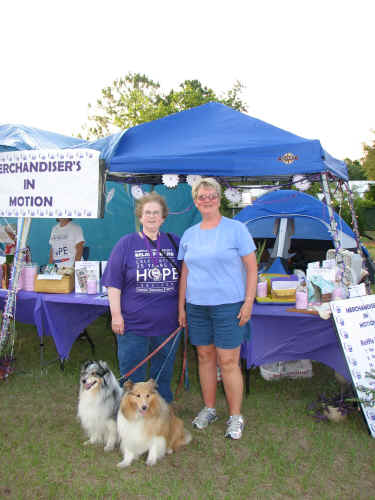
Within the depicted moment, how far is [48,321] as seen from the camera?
3.46 meters

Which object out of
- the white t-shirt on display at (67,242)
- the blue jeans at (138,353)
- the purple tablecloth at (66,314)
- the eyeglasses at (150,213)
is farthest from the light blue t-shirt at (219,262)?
the white t-shirt on display at (67,242)

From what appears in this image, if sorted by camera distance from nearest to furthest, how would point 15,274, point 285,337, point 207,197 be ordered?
point 207,197 → point 285,337 → point 15,274

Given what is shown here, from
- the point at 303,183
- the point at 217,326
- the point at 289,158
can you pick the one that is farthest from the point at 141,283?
the point at 303,183

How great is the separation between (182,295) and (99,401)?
0.82 metres

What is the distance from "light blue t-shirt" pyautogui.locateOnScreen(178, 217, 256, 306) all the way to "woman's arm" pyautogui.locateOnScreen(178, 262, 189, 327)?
0.12m

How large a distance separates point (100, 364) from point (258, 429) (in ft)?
3.97

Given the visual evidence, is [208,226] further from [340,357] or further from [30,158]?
[30,158]

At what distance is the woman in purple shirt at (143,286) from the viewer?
240 centimetres

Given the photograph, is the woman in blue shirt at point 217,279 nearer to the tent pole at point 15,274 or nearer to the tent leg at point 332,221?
the tent leg at point 332,221

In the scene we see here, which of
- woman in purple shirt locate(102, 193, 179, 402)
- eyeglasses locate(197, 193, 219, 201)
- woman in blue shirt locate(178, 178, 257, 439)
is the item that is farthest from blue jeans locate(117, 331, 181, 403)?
eyeglasses locate(197, 193, 219, 201)

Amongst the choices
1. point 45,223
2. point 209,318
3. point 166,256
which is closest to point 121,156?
point 166,256

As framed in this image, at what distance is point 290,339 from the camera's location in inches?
119

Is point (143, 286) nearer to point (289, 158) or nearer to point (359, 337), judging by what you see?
point (359, 337)

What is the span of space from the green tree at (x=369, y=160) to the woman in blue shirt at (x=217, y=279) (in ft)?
89.3
